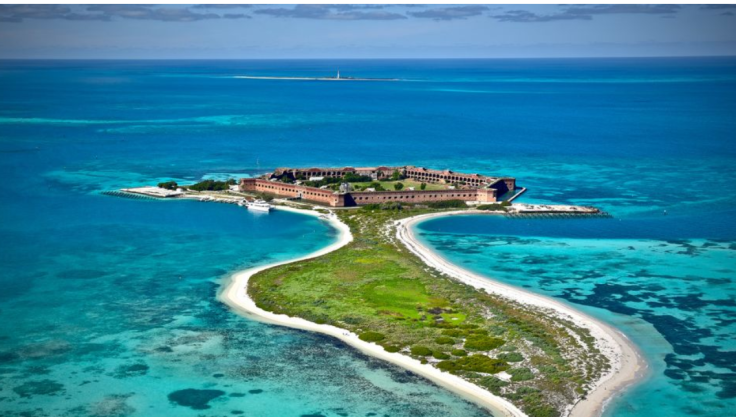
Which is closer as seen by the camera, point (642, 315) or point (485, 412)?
point (485, 412)

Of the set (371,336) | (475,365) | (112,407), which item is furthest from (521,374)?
(112,407)

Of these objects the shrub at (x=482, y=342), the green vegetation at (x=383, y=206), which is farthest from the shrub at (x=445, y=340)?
the green vegetation at (x=383, y=206)

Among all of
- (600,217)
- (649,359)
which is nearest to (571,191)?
(600,217)

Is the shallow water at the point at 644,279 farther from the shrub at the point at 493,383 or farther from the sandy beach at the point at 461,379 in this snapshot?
the shrub at the point at 493,383

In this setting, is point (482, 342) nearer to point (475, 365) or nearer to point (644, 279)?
point (475, 365)

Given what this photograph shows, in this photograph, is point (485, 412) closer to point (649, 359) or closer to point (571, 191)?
point (649, 359)

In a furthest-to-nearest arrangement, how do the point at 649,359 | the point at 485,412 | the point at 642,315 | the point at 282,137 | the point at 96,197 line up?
the point at 282,137 → the point at 96,197 → the point at 642,315 → the point at 649,359 → the point at 485,412
